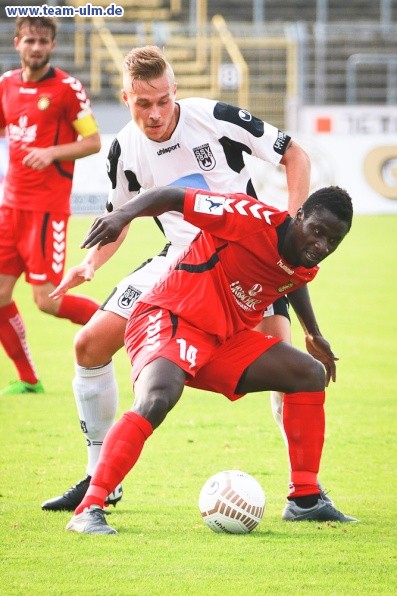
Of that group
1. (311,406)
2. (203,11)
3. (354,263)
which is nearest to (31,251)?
(311,406)

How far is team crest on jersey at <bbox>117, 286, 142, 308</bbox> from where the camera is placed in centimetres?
555

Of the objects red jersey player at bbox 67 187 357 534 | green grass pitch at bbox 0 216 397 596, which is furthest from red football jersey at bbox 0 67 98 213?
red jersey player at bbox 67 187 357 534

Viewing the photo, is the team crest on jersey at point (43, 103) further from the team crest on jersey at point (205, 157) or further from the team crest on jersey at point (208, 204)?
the team crest on jersey at point (208, 204)

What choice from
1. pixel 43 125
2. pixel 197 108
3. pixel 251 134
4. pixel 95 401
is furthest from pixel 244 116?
pixel 43 125

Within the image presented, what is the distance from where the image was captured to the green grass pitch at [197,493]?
436 centimetres

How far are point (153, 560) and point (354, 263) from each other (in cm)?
1346

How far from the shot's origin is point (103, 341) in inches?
219

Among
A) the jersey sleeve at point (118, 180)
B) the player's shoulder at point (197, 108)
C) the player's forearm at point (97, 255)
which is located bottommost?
the player's forearm at point (97, 255)

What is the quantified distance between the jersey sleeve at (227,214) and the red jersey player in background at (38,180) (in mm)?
3764

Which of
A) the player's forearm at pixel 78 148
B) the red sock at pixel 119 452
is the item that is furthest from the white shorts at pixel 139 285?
the player's forearm at pixel 78 148

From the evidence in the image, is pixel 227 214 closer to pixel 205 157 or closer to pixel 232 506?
pixel 205 157

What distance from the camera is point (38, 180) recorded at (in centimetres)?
895

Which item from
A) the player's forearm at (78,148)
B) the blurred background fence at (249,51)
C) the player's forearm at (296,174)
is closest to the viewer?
the player's forearm at (296,174)

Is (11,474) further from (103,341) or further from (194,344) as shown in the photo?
(194,344)
